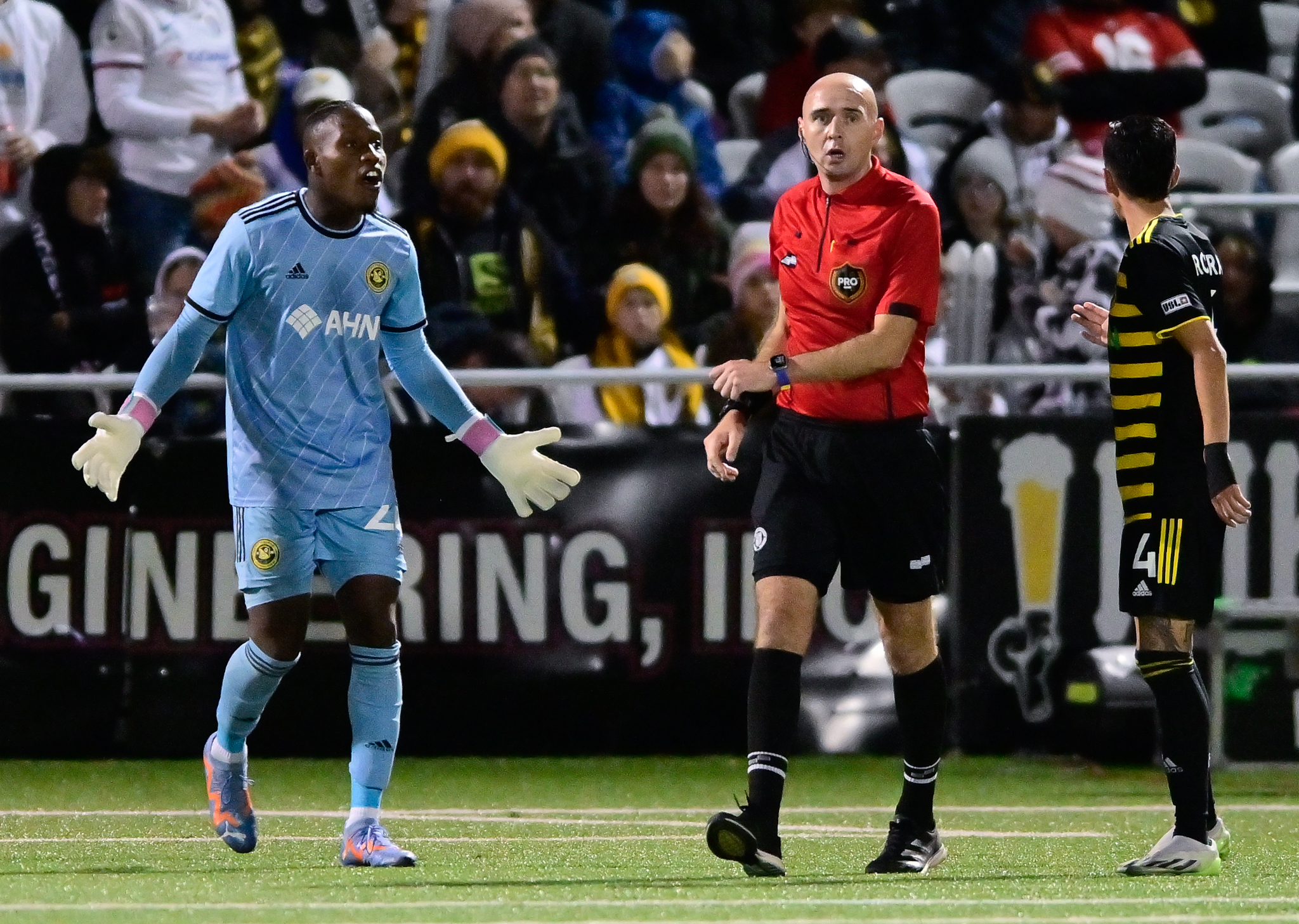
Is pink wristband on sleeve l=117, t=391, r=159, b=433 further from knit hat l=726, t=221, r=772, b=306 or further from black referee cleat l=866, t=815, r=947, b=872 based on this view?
knit hat l=726, t=221, r=772, b=306

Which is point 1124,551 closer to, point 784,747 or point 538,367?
point 784,747

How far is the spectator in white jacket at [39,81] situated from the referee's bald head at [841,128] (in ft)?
18.5

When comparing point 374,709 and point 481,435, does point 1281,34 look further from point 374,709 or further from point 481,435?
point 374,709

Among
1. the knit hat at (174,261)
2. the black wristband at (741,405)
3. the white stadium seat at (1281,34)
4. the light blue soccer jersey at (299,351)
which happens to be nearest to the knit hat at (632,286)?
the knit hat at (174,261)

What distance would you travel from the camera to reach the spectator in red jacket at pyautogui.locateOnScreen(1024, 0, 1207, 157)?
12219 millimetres

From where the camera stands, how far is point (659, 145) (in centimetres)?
1074

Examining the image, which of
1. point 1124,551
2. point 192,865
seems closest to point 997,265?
point 1124,551

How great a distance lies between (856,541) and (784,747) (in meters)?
0.58

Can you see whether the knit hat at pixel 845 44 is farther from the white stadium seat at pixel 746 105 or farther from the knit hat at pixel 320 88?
the knit hat at pixel 320 88

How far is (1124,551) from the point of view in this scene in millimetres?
5926

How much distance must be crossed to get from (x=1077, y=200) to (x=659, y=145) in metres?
2.00

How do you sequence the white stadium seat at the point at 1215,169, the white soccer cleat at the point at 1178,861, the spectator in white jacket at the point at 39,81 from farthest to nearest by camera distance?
the white stadium seat at the point at 1215,169
the spectator in white jacket at the point at 39,81
the white soccer cleat at the point at 1178,861

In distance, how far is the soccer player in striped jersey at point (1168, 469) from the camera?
19.0ft

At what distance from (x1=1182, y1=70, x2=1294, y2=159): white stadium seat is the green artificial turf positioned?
16.8 feet
